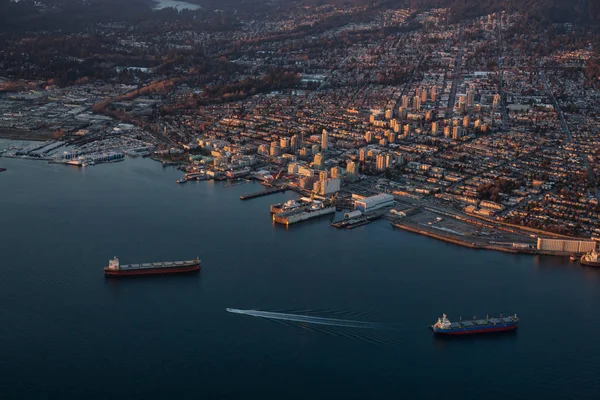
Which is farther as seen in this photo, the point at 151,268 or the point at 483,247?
the point at 483,247

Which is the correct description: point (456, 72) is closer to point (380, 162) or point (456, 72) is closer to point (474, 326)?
point (380, 162)

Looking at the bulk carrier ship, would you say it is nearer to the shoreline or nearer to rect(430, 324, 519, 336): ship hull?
rect(430, 324, 519, 336): ship hull

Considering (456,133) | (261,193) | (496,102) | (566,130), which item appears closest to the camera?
(261,193)

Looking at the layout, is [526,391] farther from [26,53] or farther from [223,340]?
[26,53]

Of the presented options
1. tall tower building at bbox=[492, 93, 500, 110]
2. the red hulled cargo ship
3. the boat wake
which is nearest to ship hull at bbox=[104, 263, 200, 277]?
the red hulled cargo ship

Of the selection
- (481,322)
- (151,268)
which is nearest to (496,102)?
(481,322)

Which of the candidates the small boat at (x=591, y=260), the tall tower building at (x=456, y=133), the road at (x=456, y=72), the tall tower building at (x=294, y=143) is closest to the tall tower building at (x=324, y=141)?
the tall tower building at (x=294, y=143)
